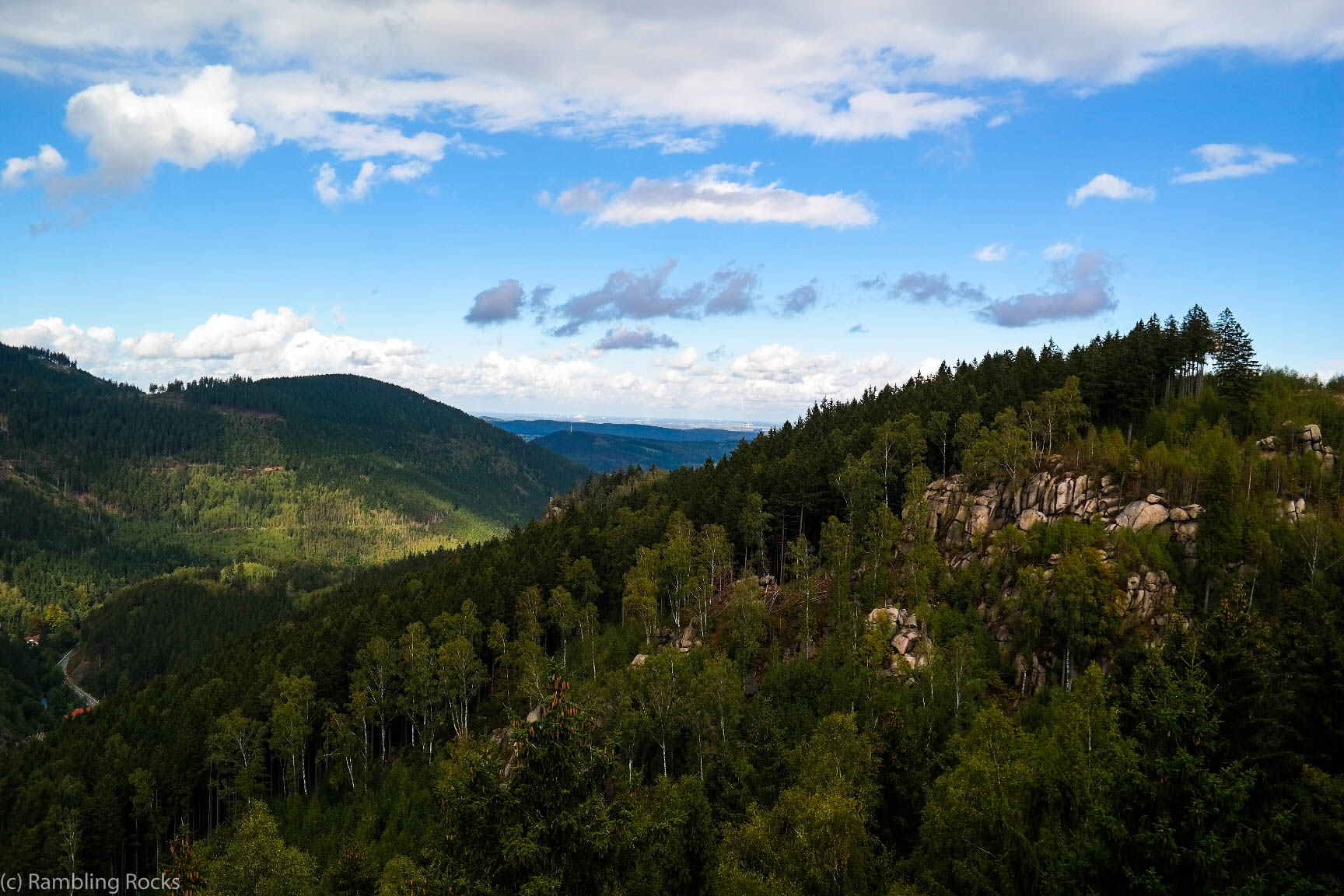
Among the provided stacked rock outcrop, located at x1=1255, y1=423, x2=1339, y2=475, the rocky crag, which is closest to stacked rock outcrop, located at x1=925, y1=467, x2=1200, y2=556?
the rocky crag

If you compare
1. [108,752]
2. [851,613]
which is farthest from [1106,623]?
[108,752]

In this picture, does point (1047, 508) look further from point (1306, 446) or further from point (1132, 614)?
point (1306, 446)

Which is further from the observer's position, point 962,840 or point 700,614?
point 700,614

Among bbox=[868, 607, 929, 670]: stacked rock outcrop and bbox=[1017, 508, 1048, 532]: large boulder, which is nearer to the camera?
bbox=[868, 607, 929, 670]: stacked rock outcrop

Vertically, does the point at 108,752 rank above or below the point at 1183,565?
below

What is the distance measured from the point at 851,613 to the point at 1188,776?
191 feet

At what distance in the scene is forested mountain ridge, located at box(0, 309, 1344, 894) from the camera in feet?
94.6

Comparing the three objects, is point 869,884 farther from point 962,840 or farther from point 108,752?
point 108,752

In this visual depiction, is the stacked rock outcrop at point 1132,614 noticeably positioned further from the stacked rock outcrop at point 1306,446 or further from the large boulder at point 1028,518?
the stacked rock outcrop at point 1306,446

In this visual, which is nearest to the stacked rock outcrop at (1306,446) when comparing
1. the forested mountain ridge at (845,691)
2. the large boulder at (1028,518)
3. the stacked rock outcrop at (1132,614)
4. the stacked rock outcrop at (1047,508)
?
the forested mountain ridge at (845,691)

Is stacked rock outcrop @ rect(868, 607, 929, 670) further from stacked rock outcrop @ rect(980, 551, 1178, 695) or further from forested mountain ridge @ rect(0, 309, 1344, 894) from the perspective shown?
stacked rock outcrop @ rect(980, 551, 1178, 695)

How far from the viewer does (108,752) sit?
345 feet

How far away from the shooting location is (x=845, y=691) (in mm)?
70562

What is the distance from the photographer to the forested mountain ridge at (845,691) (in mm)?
28844
